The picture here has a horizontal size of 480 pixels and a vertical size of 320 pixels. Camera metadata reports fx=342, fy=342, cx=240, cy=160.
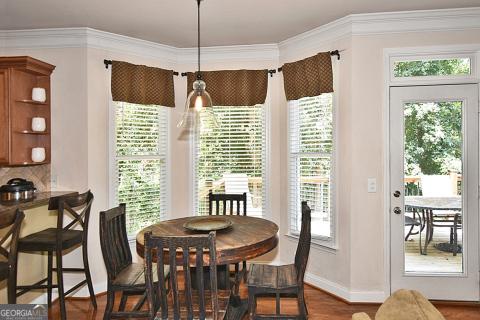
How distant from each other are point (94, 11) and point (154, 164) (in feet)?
5.94

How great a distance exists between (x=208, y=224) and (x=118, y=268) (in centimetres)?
79

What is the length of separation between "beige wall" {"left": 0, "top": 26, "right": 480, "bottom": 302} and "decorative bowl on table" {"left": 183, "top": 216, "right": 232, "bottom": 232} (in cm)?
131

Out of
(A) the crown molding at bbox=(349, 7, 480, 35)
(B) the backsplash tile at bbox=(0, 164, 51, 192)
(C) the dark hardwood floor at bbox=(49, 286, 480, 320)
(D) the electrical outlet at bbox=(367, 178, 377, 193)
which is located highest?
(A) the crown molding at bbox=(349, 7, 480, 35)

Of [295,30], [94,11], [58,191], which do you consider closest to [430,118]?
[295,30]

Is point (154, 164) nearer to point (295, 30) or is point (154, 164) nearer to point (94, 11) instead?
point (94, 11)

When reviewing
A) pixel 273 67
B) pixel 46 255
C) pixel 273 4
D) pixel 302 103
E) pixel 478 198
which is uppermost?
pixel 273 4

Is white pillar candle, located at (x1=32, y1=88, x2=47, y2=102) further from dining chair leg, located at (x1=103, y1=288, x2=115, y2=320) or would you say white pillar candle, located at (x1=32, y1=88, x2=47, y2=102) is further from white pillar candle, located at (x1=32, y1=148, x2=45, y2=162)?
dining chair leg, located at (x1=103, y1=288, x2=115, y2=320)

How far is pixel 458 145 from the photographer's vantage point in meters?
3.30

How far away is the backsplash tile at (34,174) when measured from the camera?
11.6 ft

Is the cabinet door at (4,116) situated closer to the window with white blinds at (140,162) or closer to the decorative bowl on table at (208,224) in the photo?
the window with white blinds at (140,162)

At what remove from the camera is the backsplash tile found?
11.6ft

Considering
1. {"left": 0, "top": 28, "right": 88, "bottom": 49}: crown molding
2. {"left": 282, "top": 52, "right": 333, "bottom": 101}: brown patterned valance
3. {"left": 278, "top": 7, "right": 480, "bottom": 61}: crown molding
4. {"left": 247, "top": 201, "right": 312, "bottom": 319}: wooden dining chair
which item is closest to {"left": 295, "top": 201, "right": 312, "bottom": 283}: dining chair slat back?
{"left": 247, "top": 201, "right": 312, "bottom": 319}: wooden dining chair

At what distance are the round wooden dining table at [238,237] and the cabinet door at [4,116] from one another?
65.2 inches

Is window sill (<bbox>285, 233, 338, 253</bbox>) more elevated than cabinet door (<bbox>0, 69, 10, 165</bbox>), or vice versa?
cabinet door (<bbox>0, 69, 10, 165</bbox>)
